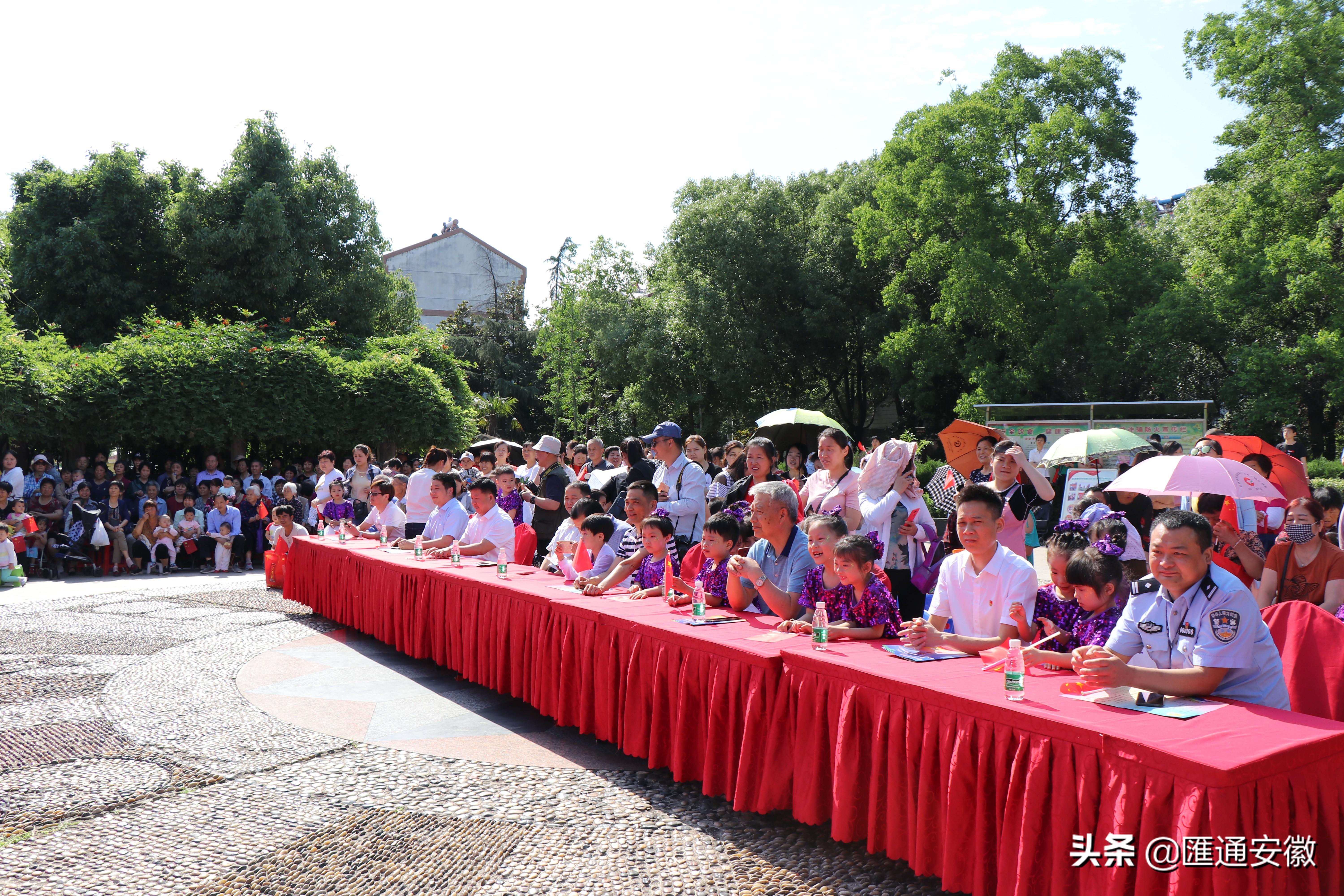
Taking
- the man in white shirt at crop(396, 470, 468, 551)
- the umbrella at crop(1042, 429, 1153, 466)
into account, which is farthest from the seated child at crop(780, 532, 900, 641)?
the umbrella at crop(1042, 429, 1153, 466)

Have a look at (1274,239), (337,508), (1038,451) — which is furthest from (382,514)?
(1274,239)

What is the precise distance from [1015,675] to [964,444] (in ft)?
18.0

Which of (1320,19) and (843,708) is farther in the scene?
(1320,19)

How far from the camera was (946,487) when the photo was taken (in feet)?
23.8

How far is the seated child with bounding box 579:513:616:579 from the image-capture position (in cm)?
579

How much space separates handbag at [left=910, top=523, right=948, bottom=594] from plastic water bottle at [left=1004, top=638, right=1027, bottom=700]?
8.41ft

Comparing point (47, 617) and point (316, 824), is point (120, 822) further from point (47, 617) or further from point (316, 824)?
point (47, 617)

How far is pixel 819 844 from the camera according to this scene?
3.44 metres

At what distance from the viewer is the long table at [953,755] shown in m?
2.19

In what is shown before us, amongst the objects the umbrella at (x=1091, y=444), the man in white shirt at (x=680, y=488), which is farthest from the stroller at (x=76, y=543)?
the umbrella at (x=1091, y=444)

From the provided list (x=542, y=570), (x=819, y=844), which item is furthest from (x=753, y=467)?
(x=819, y=844)

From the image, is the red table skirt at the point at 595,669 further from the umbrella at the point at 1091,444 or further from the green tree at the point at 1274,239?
the green tree at the point at 1274,239

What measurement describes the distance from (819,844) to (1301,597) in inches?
121

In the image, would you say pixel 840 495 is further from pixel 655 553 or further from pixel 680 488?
pixel 680 488
